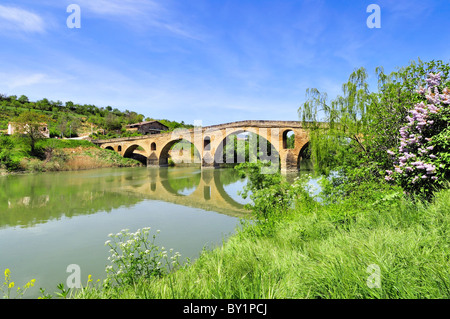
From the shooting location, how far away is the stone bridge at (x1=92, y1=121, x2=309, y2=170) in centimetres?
2556

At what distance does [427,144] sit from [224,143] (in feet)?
93.8

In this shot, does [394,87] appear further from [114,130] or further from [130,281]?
[114,130]

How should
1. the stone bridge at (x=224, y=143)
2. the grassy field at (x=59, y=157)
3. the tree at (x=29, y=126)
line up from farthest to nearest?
the tree at (x=29, y=126) < the grassy field at (x=59, y=157) < the stone bridge at (x=224, y=143)

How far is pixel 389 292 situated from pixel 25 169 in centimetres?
3299

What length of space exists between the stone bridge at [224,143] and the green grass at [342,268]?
45.7 feet

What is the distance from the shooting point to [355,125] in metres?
9.15

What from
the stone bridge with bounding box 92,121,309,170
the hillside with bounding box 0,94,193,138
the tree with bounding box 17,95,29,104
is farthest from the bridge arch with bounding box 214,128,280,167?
the tree with bounding box 17,95,29,104

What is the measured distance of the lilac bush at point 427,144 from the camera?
4.15m

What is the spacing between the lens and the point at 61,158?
30078mm

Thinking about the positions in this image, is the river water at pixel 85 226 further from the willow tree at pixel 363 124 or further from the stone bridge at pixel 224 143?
the stone bridge at pixel 224 143

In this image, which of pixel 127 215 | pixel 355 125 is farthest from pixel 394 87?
pixel 127 215

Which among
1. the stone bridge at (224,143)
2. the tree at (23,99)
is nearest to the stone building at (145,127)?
the stone bridge at (224,143)

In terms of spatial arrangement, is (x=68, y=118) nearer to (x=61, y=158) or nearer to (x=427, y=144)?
(x=61, y=158)

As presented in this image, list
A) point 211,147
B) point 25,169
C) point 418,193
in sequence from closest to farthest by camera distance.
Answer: point 418,193, point 25,169, point 211,147
